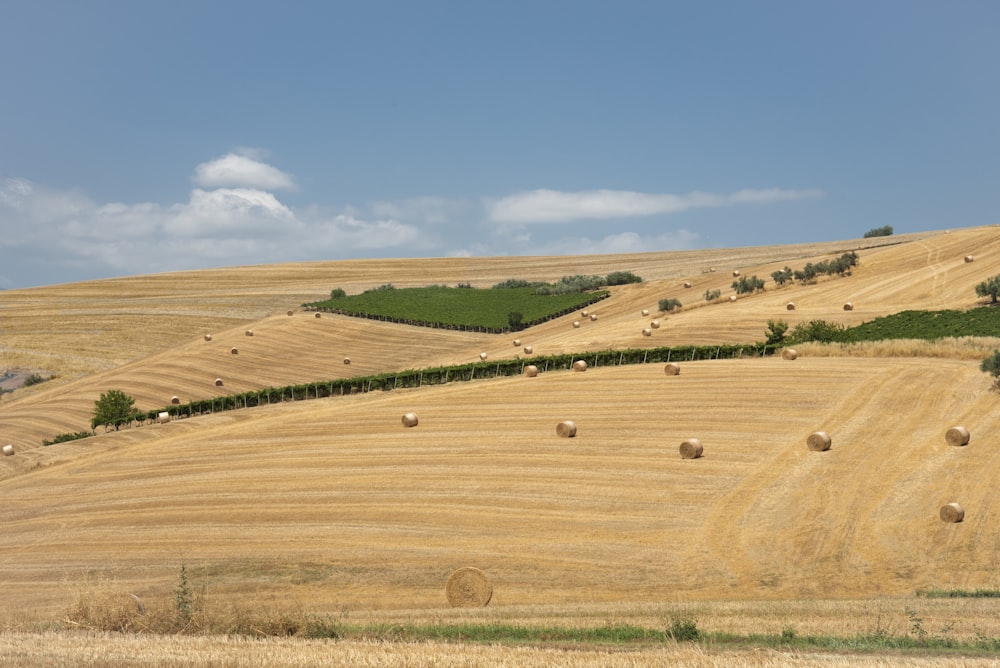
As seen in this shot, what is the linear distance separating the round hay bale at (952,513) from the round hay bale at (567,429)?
1392 centimetres

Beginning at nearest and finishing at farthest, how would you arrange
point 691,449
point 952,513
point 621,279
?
point 952,513
point 691,449
point 621,279

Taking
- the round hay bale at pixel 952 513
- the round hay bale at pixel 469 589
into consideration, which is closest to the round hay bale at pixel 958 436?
the round hay bale at pixel 952 513

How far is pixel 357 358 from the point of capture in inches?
2847

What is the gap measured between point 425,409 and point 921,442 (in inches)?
848

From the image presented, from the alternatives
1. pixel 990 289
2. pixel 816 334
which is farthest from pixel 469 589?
pixel 990 289

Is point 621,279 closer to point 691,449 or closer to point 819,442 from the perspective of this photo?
point 819,442

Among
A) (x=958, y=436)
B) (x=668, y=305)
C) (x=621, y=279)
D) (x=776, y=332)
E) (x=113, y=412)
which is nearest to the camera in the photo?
(x=958, y=436)

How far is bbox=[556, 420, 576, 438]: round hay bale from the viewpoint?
33.8 meters

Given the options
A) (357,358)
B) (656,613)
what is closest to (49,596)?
(656,613)

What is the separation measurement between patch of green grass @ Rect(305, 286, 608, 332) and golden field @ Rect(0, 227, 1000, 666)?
31.5 m

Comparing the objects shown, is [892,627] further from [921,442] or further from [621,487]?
[921,442]

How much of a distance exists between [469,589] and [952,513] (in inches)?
552

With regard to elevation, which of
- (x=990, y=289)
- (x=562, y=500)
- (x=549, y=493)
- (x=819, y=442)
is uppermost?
(x=990, y=289)

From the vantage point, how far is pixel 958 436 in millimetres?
29156
